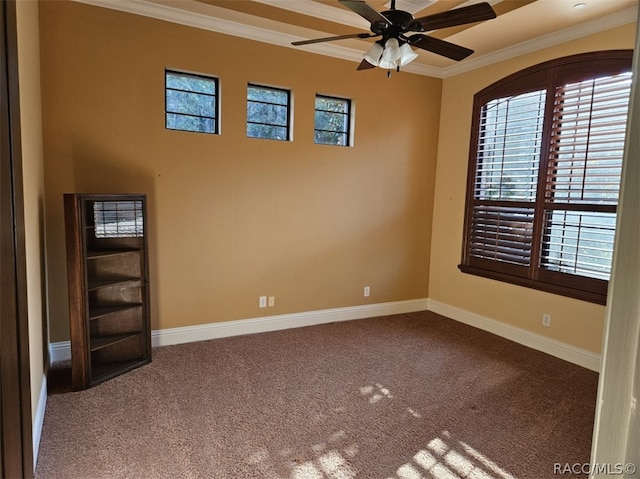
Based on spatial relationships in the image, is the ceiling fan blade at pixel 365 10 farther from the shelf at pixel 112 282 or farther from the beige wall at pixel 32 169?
the shelf at pixel 112 282

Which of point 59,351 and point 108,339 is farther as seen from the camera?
point 59,351

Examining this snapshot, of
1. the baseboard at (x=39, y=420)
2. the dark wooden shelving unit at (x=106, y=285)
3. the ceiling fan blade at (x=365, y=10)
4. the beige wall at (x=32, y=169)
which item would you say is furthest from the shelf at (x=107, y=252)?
the ceiling fan blade at (x=365, y=10)

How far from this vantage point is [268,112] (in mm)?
4023

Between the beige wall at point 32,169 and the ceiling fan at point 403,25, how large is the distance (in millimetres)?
1773

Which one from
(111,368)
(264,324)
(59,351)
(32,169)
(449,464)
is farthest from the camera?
(264,324)

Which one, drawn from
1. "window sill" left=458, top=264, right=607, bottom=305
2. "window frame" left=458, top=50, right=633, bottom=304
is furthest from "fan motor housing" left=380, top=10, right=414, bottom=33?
"window sill" left=458, top=264, right=607, bottom=305

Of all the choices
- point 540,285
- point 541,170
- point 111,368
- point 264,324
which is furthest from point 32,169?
point 540,285

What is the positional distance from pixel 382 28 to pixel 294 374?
8.41ft

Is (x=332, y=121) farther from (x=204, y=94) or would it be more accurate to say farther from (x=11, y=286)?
(x=11, y=286)

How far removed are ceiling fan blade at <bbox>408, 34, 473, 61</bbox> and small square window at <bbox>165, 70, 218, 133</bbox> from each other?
78.1 inches

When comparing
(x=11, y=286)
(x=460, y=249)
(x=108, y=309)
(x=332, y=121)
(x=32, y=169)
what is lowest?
A: (x=108, y=309)

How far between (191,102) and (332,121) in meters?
1.50

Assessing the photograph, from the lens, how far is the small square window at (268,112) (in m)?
3.93

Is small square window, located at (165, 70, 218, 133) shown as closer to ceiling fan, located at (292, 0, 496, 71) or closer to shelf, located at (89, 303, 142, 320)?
shelf, located at (89, 303, 142, 320)
